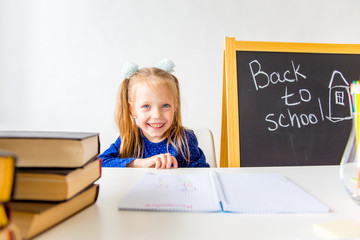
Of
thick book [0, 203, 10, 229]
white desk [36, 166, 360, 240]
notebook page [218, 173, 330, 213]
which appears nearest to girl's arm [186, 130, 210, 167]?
notebook page [218, 173, 330, 213]

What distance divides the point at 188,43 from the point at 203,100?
15.5 inches

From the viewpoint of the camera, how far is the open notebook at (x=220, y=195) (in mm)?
427

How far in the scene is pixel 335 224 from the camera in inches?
13.7

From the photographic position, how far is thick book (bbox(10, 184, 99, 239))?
312 mm

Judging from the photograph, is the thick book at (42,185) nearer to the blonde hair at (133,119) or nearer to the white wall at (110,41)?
the blonde hair at (133,119)

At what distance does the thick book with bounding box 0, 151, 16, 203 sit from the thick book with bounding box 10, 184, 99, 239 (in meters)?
0.09

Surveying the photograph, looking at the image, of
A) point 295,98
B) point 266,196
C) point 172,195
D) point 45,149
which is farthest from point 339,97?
point 45,149

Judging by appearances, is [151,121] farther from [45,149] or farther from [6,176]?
[6,176]

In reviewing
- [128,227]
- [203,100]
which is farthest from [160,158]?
[203,100]

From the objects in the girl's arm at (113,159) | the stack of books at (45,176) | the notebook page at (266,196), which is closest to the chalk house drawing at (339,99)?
the notebook page at (266,196)

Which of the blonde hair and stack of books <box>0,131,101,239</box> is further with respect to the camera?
the blonde hair

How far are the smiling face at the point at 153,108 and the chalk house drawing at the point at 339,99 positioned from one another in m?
0.58

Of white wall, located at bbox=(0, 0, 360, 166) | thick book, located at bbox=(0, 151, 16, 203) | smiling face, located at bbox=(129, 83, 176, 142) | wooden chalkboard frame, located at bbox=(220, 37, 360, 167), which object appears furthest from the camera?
white wall, located at bbox=(0, 0, 360, 166)

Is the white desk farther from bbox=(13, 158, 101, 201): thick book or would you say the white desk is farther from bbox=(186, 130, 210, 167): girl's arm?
bbox=(186, 130, 210, 167): girl's arm
